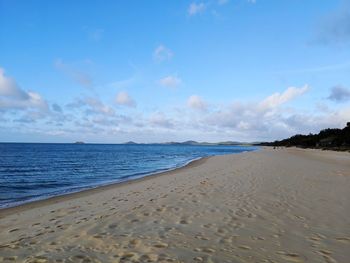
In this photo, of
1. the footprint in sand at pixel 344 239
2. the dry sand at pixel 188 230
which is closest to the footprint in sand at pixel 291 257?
the dry sand at pixel 188 230

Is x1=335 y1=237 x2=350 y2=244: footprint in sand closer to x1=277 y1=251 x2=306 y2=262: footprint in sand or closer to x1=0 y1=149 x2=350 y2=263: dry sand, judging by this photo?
x1=0 y1=149 x2=350 y2=263: dry sand

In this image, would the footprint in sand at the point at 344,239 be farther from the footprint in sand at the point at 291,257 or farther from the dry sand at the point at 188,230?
the footprint in sand at the point at 291,257

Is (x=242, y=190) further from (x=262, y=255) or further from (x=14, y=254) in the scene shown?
(x=14, y=254)

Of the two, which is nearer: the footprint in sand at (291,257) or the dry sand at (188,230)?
the footprint in sand at (291,257)

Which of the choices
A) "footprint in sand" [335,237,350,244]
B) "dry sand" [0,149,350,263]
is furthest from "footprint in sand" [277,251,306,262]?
"footprint in sand" [335,237,350,244]

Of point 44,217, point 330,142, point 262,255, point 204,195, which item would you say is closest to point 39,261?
point 262,255

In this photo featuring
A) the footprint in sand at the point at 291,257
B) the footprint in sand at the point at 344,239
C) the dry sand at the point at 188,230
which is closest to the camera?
the footprint in sand at the point at 291,257

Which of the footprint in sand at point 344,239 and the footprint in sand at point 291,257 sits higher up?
the footprint in sand at point 291,257

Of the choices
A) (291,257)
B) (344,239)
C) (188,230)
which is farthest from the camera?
(188,230)

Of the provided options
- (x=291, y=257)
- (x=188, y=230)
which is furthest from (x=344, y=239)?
(x=188, y=230)

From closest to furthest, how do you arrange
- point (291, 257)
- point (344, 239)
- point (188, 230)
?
point (291, 257) < point (344, 239) < point (188, 230)

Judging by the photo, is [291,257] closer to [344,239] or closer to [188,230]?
[344,239]

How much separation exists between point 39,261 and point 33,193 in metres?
13.5

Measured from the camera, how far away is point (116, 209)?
33.8 feet
